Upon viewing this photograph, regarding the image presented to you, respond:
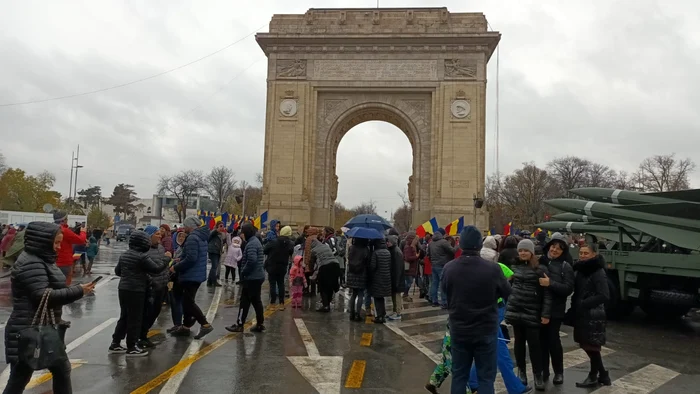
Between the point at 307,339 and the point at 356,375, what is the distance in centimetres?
209

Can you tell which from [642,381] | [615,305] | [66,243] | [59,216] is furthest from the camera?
[615,305]

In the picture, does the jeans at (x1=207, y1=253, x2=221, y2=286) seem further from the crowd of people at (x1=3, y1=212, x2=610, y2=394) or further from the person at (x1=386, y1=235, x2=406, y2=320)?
the person at (x1=386, y1=235, x2=406, y2=320)

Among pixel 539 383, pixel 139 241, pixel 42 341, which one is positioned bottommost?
pixel 539 383

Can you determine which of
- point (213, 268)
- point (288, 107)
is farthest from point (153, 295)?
point (288, 107)

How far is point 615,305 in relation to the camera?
10930mm

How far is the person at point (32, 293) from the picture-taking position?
13.3ft

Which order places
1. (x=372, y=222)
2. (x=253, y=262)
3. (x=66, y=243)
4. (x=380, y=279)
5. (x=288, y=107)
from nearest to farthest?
(x=253, y=262) → (x=66, y=243) → (x=380, y=279) → (x=372, y=222) → (x=288, y=107)

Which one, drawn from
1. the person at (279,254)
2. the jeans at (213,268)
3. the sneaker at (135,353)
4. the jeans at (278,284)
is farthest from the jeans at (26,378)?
the jeans at (213,268)

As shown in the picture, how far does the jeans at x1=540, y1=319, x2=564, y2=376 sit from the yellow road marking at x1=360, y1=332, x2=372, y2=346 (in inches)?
109

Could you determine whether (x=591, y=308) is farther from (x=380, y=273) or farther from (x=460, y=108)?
(x=460, y=108)

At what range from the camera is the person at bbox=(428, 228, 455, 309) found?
37.8 feet

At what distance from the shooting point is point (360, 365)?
6613mm

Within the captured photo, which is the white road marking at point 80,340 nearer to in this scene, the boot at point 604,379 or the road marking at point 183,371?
the road marking at point 183,371

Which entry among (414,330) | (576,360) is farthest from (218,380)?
(576,360)
